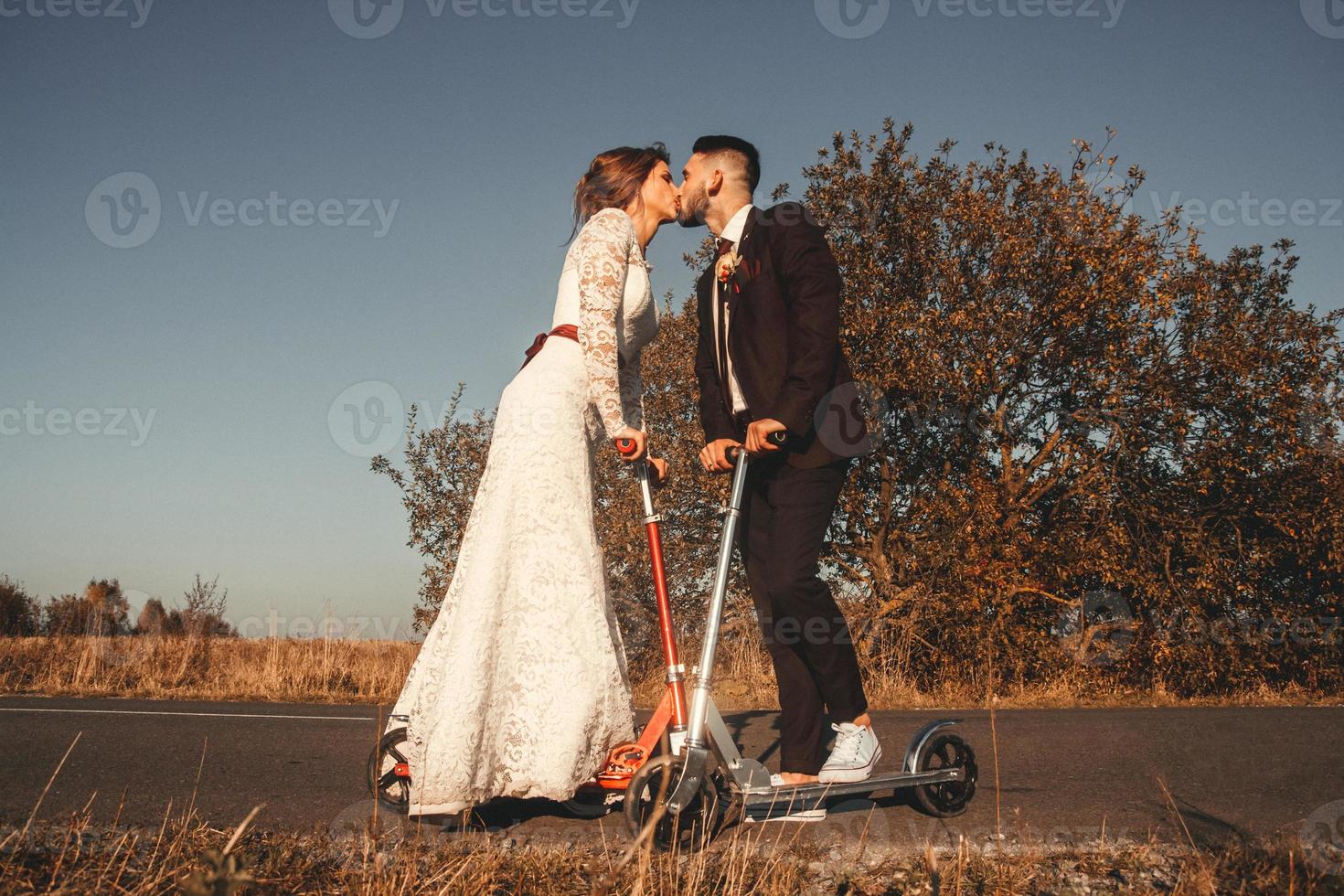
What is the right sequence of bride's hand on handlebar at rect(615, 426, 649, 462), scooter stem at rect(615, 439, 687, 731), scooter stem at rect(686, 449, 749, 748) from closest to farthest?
scooter stem at rect(686, 449, 749, 748) < scooter stem at rect(615, 439, 687, 731) < bride's hand on handlebar at rect(615, 426, 649, 462)

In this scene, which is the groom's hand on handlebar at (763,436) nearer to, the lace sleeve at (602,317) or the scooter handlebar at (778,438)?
the scooter handlebar at (778,438)

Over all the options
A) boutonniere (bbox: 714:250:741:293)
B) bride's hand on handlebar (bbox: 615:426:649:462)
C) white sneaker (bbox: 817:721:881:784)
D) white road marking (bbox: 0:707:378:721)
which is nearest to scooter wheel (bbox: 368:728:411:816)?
bride's hand on handlebar (bbox: 615:426:649:462)

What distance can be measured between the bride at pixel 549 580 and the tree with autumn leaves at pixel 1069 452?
7615 millimetres

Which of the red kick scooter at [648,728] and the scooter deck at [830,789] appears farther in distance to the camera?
the red kick scooter at [648,728]

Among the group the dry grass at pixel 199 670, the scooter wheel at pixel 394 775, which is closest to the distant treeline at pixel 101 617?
the dry grass at pixel 199 670

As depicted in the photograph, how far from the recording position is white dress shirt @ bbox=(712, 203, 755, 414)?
11.9ft

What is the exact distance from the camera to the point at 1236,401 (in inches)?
431

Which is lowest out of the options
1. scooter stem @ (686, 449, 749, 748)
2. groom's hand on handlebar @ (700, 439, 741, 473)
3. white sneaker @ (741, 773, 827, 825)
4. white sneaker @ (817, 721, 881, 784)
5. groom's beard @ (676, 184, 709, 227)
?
white sneaker @ (741, 773, 827, 825)

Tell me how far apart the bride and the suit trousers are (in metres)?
0.55

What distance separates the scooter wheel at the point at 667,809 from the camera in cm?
258

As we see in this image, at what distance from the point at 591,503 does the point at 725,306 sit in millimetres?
1011

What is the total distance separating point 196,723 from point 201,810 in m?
3.14

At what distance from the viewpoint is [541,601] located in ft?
10.5

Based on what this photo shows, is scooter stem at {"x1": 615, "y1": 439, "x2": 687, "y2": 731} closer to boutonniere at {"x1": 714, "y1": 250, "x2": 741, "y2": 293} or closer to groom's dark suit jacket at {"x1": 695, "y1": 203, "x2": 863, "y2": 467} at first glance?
groom's dark suit jacket at {"x1": 695, "y1": 203, "x2": 863, "y2": 467}
